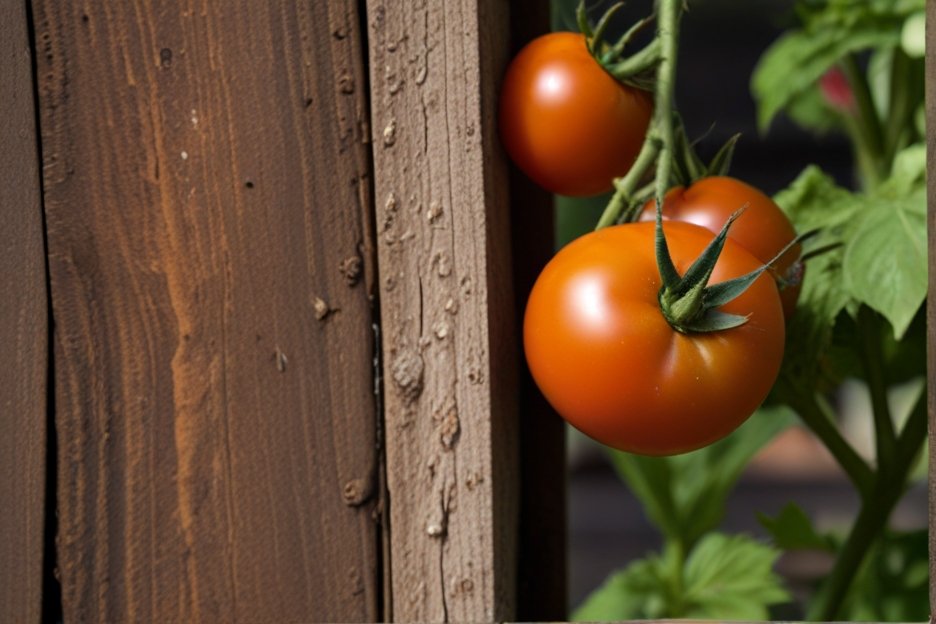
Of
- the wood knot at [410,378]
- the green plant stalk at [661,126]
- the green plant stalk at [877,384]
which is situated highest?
the green plant stalk at [661,126]

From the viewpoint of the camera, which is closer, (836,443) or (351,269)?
(351,269)

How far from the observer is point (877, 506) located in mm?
731

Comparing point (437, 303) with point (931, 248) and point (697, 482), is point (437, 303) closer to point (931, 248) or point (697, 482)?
point (931, 248)

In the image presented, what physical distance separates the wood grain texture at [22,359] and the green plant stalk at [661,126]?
28 centimetres

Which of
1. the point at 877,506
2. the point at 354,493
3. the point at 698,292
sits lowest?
the point at 877,506

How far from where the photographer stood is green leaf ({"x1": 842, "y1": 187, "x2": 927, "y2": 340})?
0.54 m

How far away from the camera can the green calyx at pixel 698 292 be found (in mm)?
398

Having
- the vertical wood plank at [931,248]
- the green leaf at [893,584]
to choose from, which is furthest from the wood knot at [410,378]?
the green leaf at [893,584]

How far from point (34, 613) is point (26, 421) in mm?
94

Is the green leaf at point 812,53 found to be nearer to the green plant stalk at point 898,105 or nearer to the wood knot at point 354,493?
the green plant stalk at point 898,105

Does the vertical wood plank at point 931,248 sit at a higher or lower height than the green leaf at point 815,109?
lower

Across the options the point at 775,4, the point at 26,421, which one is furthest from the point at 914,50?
the point at 775,4

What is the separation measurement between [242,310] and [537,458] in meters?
0.23

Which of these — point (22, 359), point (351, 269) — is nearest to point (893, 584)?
point (351, 269)
